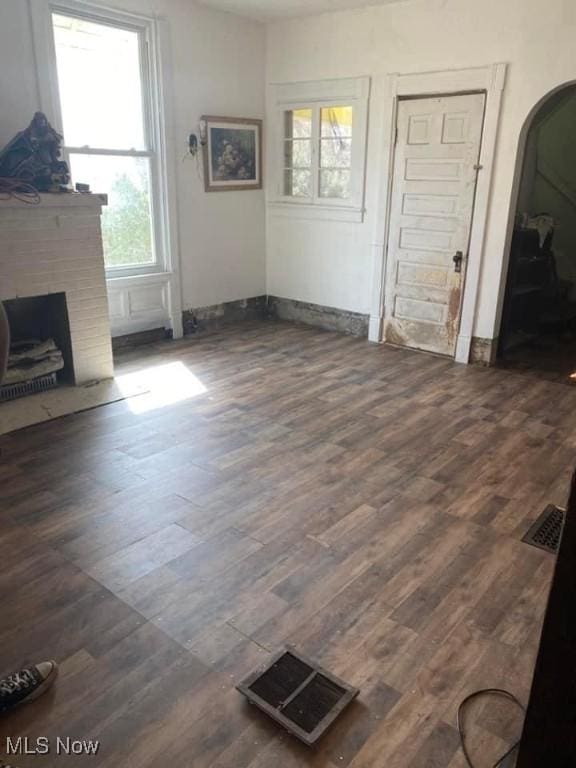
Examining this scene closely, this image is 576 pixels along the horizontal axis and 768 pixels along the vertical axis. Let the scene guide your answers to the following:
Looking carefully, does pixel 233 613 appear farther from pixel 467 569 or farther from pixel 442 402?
pixel 442 402

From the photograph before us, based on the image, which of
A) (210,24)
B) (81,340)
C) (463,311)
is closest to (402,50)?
(210,24)

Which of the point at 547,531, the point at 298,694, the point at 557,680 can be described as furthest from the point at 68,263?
the point at 557,680

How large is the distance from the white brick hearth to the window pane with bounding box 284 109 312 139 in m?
2.55

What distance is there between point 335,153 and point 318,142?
0.75 feet

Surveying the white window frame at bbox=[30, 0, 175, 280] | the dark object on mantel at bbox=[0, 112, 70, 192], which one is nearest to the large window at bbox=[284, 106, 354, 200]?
the white window frame at bbox=[30, 0, 175, 280]

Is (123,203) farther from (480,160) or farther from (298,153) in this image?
(480,160)

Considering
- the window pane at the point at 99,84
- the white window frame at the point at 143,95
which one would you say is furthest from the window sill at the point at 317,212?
the window pane at the point at 99,84

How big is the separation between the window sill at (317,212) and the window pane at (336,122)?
0.68m

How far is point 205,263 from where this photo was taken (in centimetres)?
598

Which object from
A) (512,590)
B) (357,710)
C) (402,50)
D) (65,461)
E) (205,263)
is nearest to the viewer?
(357,710)

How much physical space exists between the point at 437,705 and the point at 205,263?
489 cm

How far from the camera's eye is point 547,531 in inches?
108

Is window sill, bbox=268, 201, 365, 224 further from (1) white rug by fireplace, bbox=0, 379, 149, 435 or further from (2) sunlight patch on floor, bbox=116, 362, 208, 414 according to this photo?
(1) white rug by fireplace, bbox=0, 379, 149, 435

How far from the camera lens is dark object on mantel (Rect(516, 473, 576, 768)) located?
120 cm
